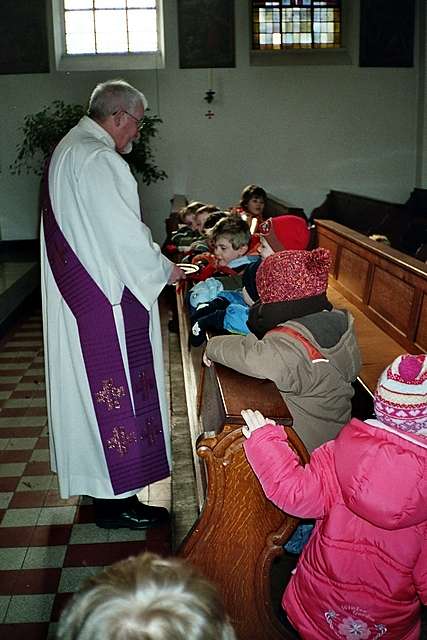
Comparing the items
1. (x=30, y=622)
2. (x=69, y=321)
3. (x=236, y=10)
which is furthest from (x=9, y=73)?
(x=30, y=622)

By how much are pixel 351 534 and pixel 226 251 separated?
8.58ft

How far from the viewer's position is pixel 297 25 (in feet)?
42.5

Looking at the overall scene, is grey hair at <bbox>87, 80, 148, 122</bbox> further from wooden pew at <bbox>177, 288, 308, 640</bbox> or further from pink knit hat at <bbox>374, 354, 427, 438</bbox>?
pink knit hat at <bbox>374, 354, 427, 438</bbox>

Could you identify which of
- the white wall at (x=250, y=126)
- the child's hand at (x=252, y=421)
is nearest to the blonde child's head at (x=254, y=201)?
the white wall at (x=250, y=126)

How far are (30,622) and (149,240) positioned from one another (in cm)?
157

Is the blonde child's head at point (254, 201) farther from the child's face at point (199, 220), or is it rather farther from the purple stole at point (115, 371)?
the purple stole at point (115, 371)

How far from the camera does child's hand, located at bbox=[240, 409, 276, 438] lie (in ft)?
6.83

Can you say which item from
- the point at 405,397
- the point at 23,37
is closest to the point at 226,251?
the point at 405,397

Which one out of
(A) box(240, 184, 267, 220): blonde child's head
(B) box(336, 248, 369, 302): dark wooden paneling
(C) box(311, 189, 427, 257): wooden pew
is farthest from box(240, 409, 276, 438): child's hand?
(A) box(240, 184, 267, 220): blonde child's head

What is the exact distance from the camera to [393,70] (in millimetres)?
12828

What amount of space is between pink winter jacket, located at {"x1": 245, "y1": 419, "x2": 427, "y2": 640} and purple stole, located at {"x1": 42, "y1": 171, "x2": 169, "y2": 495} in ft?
4.94

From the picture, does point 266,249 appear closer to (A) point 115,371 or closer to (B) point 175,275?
(B) point 175,275

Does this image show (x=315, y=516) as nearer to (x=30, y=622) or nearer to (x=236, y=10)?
(x=30, y=622)

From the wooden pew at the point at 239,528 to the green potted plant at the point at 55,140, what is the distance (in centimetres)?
842
